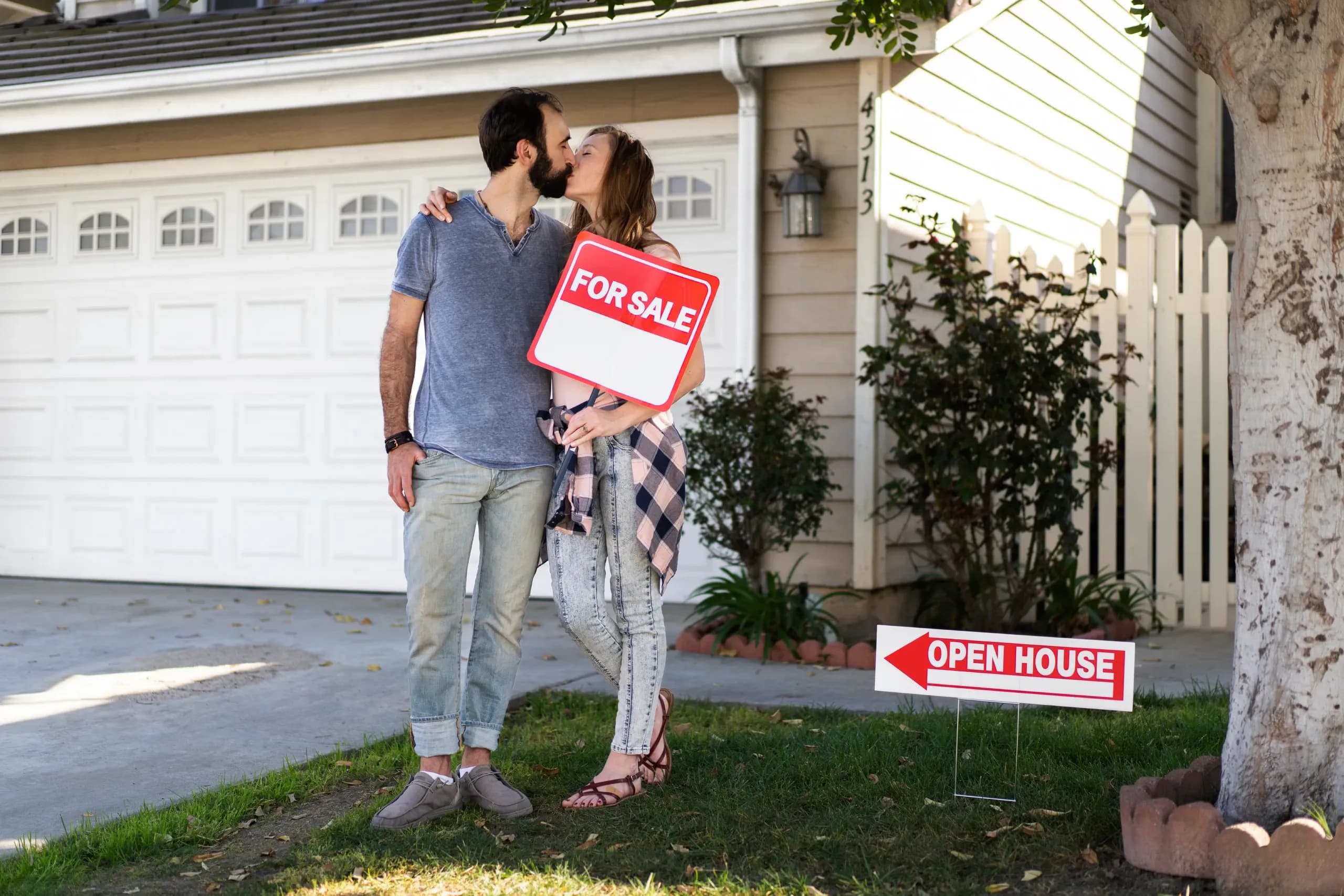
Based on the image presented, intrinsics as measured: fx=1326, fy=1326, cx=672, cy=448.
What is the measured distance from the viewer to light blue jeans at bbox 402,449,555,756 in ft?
10.3

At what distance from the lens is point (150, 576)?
8.01 m

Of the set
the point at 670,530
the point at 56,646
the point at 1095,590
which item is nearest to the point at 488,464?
the point at 670,530

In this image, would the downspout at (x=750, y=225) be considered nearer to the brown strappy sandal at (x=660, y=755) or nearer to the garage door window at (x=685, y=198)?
the garage door window at (x=685, y=198)

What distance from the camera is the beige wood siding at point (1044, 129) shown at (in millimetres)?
6508

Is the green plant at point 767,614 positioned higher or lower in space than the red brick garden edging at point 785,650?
higher

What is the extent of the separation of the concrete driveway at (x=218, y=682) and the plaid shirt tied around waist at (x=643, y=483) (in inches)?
53.2

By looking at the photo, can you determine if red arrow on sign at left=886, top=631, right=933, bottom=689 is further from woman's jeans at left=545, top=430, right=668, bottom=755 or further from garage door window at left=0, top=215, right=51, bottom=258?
garage door window at left=0, top=215, right=51, bottom=258

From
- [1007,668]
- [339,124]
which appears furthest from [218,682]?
[339,124]

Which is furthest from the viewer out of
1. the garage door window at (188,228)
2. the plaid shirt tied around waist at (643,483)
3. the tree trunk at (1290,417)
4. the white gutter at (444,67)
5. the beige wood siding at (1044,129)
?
the garage door window at (188,228)

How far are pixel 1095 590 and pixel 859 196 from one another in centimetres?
228

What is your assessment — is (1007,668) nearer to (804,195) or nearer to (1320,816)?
(1320,816)

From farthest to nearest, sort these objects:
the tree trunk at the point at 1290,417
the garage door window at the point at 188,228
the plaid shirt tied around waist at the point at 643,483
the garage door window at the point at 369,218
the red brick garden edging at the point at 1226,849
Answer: the garage door window at the point at 188,228 → the garage door window at the point at 369,218 → the plaid shirt tied around waist at the point at 643,483 → the tree trunk at the point at 1290,417 → the red brick garden edging at the point at 1226,849

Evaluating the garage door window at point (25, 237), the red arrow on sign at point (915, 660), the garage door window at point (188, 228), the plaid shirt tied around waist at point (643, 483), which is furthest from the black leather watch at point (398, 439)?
the garage door window at point (25, 237)

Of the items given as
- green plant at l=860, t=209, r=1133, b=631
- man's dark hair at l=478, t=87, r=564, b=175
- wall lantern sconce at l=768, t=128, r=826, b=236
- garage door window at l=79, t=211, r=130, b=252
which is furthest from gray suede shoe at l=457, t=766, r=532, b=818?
garage door window at l=79, t=211, r=130, b=252
